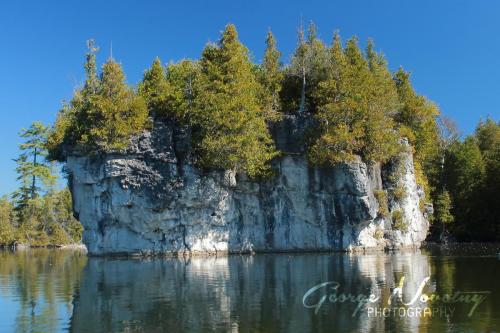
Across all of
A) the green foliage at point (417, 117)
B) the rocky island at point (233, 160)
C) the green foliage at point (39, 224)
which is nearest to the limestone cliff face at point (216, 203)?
the rocky island at point (233, 160)

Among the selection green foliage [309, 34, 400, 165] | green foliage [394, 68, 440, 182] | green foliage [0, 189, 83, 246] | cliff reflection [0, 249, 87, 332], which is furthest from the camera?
green foliage [0, 189, 83, 246]

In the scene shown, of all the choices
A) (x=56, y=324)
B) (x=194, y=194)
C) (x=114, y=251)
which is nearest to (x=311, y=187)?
(x=194, y=194)

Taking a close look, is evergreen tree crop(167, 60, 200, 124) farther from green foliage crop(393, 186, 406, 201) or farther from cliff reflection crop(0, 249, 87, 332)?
green foliage crop(393, 186, 406, 201)

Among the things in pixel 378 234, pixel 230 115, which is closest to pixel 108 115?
pixel 230 115

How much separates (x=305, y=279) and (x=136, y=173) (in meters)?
24.2

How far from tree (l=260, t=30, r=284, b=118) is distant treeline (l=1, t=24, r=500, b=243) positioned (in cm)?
11

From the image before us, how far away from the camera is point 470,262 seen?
3256 cm

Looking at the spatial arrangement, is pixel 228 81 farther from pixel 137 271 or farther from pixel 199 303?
pixel 199 303

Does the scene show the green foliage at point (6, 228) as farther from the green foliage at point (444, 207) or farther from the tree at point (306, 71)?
the green foliage at point (444, 207)

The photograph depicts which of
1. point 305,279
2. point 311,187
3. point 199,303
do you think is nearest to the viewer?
point 199,303

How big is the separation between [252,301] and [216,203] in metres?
28.1

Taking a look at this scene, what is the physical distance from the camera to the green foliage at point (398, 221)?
49.9m

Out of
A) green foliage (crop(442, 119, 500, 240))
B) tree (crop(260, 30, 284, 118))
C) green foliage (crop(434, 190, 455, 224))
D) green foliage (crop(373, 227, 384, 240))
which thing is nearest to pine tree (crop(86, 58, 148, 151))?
tree (crop(260, 30, 284, 118))

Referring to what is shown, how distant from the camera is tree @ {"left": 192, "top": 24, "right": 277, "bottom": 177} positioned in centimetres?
4384
